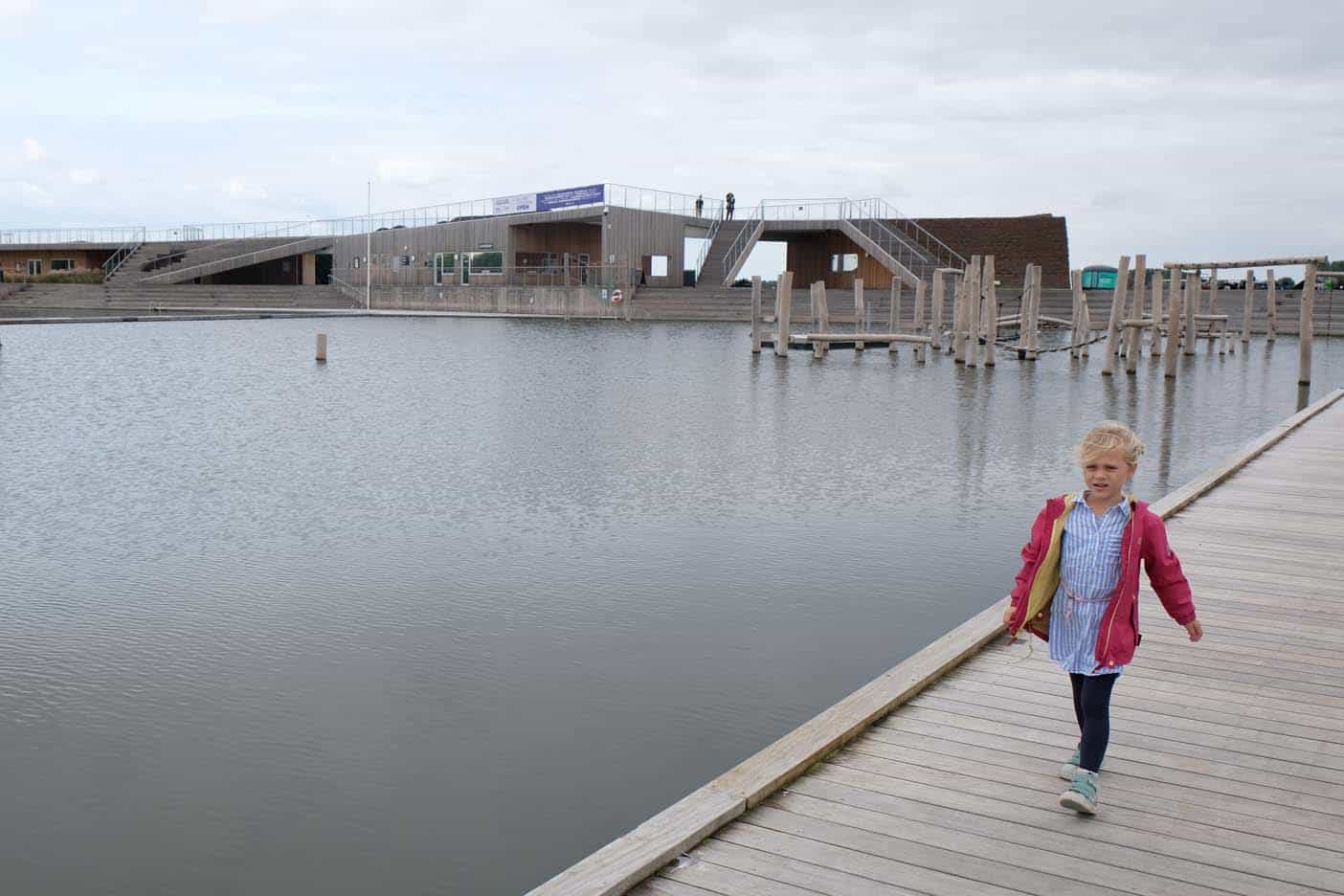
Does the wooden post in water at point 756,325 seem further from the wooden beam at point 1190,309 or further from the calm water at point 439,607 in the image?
the calm water at point 439,607

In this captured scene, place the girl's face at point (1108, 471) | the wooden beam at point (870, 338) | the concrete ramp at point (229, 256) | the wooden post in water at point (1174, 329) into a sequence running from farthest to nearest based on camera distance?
the concrete ramp at point (229, 256) → the wooden beam at point (870, 338) → the wooden post in water at point (1174, 329) → the girl's face at point (1108, 471)

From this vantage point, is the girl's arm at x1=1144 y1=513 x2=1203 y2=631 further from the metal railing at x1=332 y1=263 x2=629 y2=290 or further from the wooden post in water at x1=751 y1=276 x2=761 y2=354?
the metal railing at x1=332 y1=263 x2=629 y2=290

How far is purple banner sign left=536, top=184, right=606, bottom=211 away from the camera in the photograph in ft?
189

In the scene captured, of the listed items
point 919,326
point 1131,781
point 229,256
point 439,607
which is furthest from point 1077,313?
point 229,256

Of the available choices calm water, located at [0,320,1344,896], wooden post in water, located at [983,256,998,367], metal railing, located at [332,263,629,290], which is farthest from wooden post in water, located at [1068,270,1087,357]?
metal railing, located at [332,263,629,290]

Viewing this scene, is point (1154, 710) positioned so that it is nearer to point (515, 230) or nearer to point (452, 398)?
point (452, 398)

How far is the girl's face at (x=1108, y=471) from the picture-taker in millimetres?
4145

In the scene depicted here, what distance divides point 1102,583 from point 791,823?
52.9 inches

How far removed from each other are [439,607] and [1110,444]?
5.16 meters

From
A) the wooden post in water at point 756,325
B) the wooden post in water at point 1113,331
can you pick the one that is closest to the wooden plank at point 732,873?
the wooden post in water at point 1113,331

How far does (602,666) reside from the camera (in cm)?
709

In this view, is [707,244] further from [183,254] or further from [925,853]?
[925,853]

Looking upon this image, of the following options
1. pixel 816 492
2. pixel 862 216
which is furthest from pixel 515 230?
pixel 816 492

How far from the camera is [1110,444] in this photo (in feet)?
13.7
